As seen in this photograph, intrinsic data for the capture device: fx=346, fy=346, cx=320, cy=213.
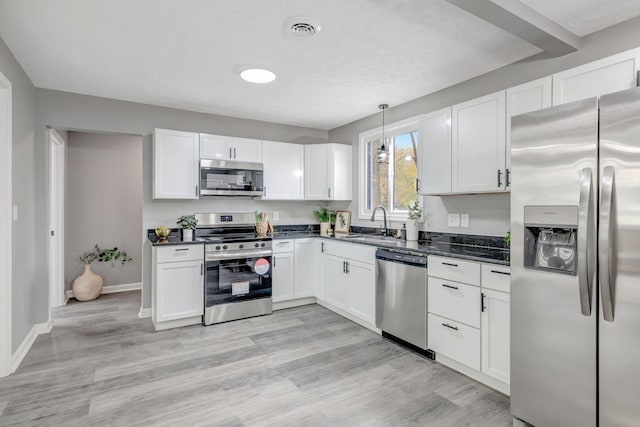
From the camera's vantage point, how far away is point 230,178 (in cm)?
423

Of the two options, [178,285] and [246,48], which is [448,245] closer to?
[246,48]

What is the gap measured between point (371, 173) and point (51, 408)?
3.88 m

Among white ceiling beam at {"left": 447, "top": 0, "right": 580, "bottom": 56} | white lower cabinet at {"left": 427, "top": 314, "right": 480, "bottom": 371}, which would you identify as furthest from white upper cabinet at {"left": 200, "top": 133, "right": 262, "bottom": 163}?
white ceiling beam at {"left": 447, "top": 0, "right": 580, "bottom": 56}

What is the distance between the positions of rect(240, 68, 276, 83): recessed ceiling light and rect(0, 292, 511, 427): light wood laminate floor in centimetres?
247

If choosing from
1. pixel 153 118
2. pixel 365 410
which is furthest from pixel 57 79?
pixel 365 410

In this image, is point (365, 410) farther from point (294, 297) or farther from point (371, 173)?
point (371, 173)

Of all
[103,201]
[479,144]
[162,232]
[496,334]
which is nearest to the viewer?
[496,334]

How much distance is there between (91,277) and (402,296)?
418 cm

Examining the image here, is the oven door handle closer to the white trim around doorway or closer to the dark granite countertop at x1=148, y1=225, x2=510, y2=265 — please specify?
the dark granite countertop at x1=148, y1=225, x2=510, y2=265

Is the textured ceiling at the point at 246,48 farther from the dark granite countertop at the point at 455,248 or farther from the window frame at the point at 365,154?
the dark granite countertop at the point at 455,248

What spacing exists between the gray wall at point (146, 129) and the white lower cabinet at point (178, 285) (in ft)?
1.94

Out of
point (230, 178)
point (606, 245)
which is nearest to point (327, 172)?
point (230, 178)

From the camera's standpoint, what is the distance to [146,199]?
4055 mm

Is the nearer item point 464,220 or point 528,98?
point 528,98
